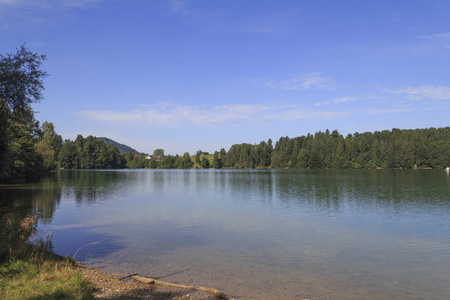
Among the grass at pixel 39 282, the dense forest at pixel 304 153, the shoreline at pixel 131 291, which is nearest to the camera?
the grass at pixel 39 282

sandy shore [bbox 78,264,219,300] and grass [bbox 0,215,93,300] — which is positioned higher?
grass [bbox 0,215,93,300]

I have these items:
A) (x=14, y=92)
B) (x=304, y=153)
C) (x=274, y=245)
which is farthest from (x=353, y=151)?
(x=14, y=92)

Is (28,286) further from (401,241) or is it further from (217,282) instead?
(401,241)

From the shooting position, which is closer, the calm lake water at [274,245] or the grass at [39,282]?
the grass at [39,282]

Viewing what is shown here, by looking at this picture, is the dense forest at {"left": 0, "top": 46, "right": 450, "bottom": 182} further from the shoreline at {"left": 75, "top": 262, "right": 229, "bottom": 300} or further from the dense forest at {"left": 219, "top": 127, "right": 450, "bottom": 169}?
the shoreline at {"left": 75, "top": 262, "right": 229, "bottom": 300}

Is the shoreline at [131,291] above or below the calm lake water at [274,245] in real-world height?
above

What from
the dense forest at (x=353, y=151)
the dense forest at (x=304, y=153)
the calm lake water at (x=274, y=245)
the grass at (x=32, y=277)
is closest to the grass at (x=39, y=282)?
the grass at (x=32, y=277)

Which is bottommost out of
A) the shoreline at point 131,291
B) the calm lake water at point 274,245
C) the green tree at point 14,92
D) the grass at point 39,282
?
the calm lake water at point 274,245

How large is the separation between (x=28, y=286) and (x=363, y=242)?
524 inches

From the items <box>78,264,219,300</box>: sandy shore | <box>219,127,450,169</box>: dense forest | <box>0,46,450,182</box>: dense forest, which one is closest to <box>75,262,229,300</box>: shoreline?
<box>78,264,219,300</box>: sandy shore

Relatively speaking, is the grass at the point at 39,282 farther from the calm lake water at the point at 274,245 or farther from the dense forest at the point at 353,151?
the dense forest at the point at 353,151

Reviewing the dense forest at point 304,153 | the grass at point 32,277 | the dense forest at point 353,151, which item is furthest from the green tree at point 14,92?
the dense forest at point 353,151

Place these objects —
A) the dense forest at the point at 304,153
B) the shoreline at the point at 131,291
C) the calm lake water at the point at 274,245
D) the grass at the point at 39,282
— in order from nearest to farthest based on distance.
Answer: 1. the grass at the point at 39,282
2. the shoreline at the point at 131,291
3. the calm lake water at the point at 274,245
4. the dense forest at the point at 304,153

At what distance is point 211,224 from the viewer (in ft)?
61.3
